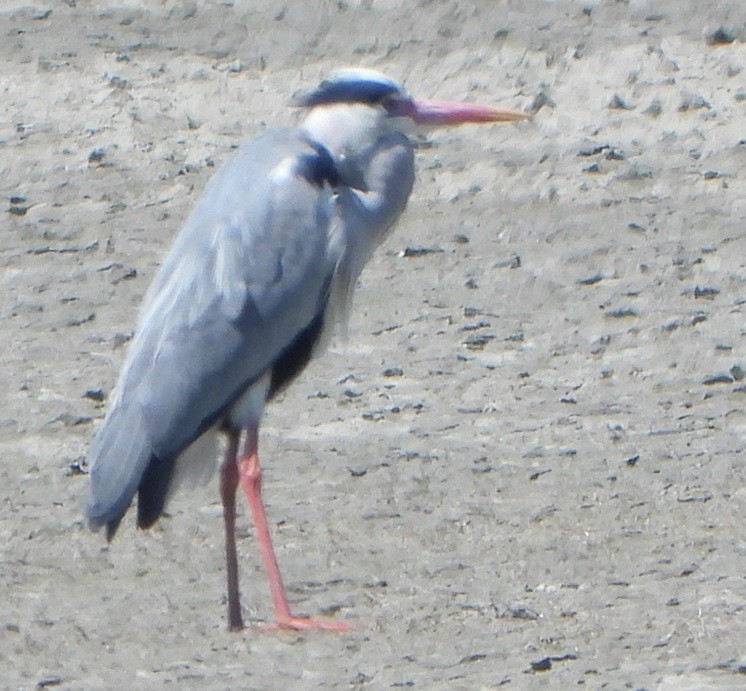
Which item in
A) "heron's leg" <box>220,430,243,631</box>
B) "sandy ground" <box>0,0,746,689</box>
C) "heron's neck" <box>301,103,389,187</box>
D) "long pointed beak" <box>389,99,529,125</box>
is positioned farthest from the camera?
"long pointed beak" <box>389,99,529,125</box>

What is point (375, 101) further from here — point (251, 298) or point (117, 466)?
point (117, 466)

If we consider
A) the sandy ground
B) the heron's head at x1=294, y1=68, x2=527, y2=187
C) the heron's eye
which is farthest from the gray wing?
the sandy ground

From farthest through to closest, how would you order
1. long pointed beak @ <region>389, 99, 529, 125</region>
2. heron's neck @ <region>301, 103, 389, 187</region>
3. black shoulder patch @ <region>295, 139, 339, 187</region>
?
long pointed beak @ <region>389, 99, 529, 125</region> < heron's neck @ <region>301, 103, 389, 187</region> < black shoulder patch @ <region>295, 139, 339, 187</region>

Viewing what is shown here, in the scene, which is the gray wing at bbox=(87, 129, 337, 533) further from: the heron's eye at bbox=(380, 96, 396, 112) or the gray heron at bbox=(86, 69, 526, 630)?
the heron's eye at bbox=(380, 96, 396, 112)

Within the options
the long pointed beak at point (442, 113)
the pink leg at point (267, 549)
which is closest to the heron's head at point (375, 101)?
the long pointed beak at point (442, 113)

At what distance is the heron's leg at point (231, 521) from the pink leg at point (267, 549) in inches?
1.1

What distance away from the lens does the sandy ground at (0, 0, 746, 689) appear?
510cm

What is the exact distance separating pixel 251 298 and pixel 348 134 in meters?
0.58

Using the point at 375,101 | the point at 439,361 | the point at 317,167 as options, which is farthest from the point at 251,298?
the point at 439,361

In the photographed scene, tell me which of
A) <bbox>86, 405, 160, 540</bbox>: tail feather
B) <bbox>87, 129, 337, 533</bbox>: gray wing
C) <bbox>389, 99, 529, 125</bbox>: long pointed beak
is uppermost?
<bbox>389, 99, 529, 125</bbox>: long pointed beak

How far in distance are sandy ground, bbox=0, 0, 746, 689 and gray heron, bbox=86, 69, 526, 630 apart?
35 centimetres

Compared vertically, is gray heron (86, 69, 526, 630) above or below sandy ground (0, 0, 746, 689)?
above

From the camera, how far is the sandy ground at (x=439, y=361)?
510cm

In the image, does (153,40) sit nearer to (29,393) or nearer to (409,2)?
(409,2)
